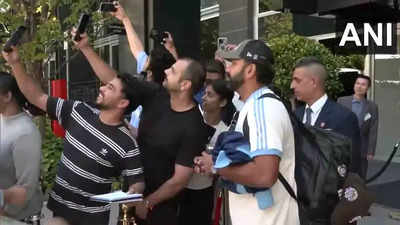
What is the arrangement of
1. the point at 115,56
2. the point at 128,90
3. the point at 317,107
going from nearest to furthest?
the point at 128,90
the point at 317,107
the point at 115,56

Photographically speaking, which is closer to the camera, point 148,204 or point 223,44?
point 148,204

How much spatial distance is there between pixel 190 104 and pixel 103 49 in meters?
10.2

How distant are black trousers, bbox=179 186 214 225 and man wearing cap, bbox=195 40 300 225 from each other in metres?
1.27

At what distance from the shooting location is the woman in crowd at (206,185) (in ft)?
14.6

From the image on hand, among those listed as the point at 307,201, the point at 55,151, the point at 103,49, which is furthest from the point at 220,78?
the point at 103,49

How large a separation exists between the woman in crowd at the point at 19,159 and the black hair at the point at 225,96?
5.35ft

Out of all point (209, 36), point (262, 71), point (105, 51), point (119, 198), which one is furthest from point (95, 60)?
point (105, 51)

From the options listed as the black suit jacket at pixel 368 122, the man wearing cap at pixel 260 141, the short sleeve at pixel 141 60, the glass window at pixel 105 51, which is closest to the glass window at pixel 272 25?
the black suit jacket at pixel 368 122

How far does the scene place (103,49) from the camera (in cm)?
1397

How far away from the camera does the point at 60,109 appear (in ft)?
12.9

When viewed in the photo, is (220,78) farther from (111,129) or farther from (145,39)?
(145,39)

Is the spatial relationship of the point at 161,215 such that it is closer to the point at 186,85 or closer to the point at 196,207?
the point at 196,207

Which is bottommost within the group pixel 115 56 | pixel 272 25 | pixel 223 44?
pixel 115 56

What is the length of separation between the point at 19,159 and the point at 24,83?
0.63 metres
